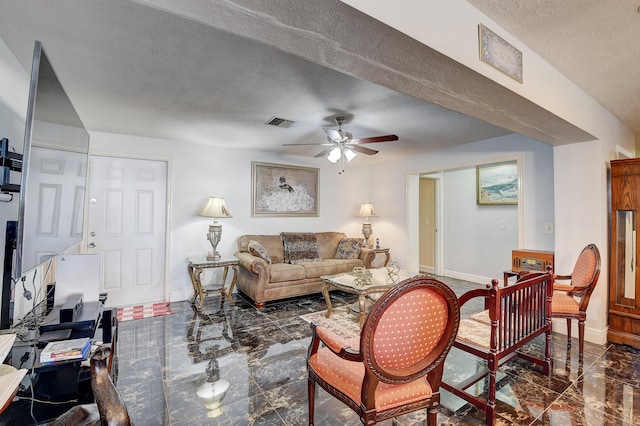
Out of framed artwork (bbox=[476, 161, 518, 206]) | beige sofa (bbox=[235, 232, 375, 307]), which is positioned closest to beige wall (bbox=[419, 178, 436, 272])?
framed artwork (bbox=[476, 161, 518, 206])

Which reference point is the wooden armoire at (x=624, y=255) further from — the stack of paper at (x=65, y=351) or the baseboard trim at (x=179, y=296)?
the baseboard trim at (x=179, y=296)

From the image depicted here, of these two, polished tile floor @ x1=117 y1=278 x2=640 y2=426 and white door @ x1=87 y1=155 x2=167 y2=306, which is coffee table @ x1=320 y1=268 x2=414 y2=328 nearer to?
polished tile floor @ x1=117 y1=278 x2=640 y2=426

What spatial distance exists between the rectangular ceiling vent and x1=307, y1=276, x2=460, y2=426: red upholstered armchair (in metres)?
2.48

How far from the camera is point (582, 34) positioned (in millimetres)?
1815

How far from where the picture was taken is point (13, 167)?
147 centimetres

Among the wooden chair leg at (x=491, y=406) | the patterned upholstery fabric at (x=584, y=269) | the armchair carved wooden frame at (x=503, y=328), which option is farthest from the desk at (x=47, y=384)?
the patterned upholstery fabric at (x=584, y=269)

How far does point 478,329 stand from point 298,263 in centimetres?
281

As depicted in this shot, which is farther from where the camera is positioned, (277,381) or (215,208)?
(215,208)

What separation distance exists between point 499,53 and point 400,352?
171 cm

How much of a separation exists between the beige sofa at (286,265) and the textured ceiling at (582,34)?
343 centimetres

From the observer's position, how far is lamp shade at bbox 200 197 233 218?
422 centimetres

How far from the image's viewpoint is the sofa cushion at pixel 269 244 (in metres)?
4.69

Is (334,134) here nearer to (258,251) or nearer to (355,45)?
(355,45)

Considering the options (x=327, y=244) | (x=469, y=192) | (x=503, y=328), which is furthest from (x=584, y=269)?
(x=327, y=244)
